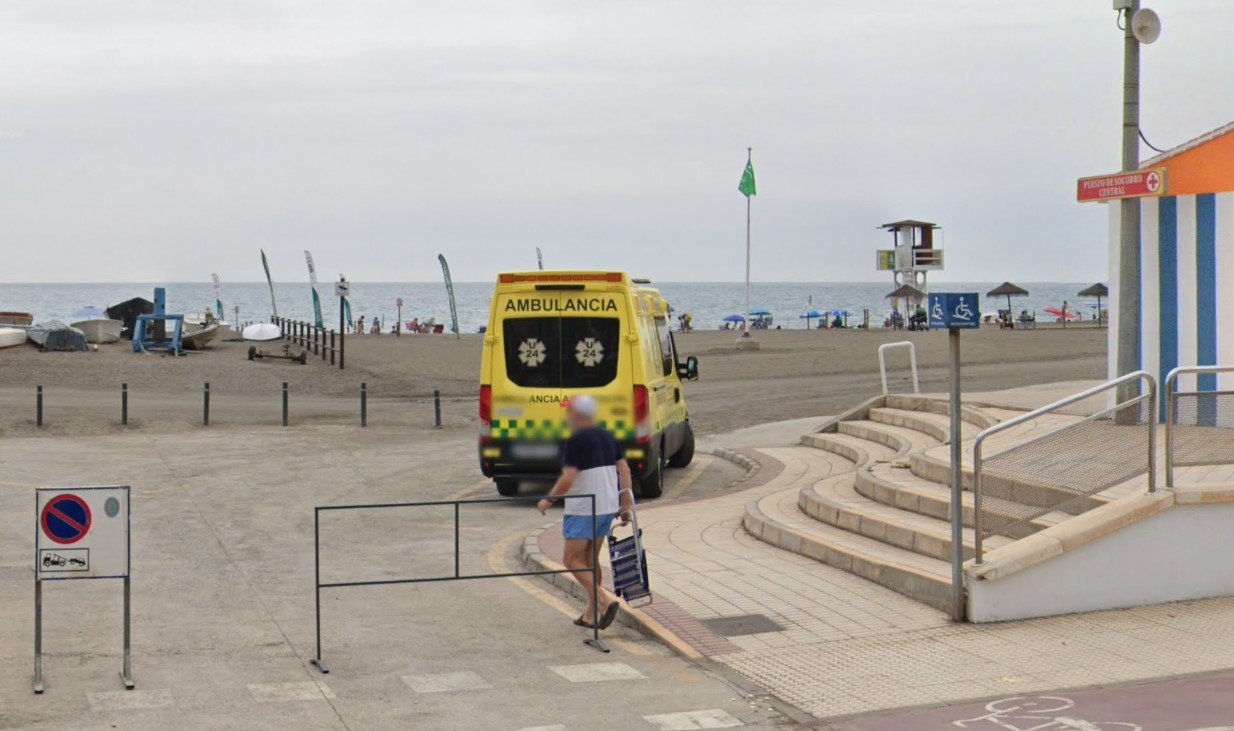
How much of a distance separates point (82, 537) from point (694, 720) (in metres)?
3.83

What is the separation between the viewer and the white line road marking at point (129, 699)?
823 cm

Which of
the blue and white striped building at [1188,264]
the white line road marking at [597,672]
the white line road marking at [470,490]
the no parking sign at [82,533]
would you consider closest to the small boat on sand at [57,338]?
the white line road marking at [470,490]

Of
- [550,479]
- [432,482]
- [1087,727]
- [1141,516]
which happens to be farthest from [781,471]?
[1087,727]

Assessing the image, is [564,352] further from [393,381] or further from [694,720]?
[393,381]

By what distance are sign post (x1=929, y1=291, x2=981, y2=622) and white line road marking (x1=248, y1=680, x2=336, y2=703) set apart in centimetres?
435

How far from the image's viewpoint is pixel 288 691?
340 inches

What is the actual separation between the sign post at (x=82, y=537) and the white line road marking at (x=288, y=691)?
0.77m

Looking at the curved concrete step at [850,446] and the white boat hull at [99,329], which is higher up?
the white boat hull at [99,329]

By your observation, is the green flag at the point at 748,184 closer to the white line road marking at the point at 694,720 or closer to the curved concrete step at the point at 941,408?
the curved concrete step at the point at 941,408

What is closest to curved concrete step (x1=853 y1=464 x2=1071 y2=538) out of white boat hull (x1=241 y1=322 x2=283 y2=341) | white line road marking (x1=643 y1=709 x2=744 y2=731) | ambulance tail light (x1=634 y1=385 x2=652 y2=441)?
ambulance tail light (x1=634 y1=385 x2=652 y2=441)

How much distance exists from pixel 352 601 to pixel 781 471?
9.21 m

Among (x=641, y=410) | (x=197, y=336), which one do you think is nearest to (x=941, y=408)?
(x=641, y=410)

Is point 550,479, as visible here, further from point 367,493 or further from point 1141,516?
point 1141,516

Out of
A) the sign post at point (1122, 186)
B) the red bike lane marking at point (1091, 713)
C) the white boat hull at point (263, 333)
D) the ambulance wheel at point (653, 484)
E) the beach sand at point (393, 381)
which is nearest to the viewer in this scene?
the red bike lane marking at point (1091, 713)
